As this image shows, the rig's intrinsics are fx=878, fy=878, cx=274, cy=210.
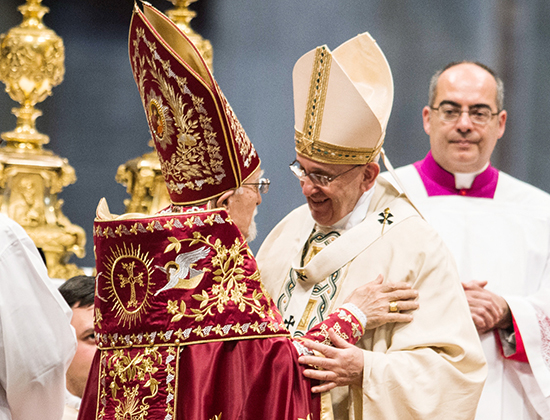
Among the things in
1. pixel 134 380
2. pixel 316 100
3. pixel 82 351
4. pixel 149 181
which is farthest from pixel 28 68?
pixel 134 380

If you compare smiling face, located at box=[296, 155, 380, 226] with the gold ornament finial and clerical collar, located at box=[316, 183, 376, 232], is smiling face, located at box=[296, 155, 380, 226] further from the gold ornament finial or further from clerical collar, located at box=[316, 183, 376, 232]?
the gold ornament finial

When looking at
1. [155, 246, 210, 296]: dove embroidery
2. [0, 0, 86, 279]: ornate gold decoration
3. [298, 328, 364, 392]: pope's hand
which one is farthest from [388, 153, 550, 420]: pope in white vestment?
[0, 0, 86, 279]: ornate gold decoration

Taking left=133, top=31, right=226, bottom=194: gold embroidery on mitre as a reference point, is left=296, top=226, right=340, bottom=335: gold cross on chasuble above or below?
below

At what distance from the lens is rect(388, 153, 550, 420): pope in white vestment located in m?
3.77

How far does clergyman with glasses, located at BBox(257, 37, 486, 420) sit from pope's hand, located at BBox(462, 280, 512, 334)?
66cm

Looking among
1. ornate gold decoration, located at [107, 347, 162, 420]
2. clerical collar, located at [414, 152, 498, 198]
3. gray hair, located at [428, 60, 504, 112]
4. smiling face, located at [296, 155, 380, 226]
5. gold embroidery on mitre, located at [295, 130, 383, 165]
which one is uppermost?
gray hair, located at [428, 60, 504, 112]

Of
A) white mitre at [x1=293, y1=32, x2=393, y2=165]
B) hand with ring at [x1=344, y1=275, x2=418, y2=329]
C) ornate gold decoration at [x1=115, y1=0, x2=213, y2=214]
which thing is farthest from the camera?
ornate gold decoration at [x1=115, y1=0, x2=213, y2=214]

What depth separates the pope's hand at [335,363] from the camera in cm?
274

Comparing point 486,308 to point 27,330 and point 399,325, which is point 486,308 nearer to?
point 399,325

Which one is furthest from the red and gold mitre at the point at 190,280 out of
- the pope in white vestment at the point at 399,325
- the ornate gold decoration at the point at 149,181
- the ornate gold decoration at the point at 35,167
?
the ornate gold decoration at the point at 149,181

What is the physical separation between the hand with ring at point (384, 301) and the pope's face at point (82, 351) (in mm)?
1243

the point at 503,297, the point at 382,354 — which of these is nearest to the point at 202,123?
the point at 382,354

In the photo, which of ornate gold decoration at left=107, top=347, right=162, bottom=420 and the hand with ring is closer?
ornate gold decoration at left=107, top=347, right=162, bottom=420

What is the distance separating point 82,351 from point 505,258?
1960mm
